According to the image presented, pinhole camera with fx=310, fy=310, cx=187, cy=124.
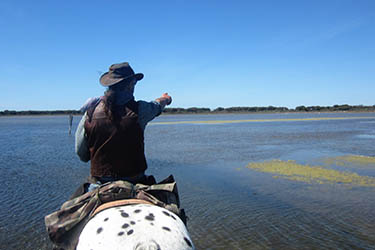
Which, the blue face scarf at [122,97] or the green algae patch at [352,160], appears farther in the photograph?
the green algae patch at [352,160]

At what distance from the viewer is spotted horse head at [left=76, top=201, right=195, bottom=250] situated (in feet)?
6.66

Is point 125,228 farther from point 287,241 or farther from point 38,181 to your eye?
point 38,181

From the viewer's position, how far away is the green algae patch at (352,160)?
14.5 m

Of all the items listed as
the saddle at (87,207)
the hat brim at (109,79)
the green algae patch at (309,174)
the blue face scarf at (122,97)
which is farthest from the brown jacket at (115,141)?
the green algae patch at (309,174)

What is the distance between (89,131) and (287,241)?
15.8ft

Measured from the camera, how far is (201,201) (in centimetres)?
891

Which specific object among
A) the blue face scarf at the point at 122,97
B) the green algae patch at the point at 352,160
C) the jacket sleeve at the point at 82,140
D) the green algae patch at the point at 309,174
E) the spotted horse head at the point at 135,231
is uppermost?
the blue face scarf at the point at 122,97

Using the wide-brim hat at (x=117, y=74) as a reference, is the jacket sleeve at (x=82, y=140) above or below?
below

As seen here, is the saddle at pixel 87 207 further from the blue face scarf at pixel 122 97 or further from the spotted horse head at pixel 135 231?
the blue face scarf at pixel 122 97

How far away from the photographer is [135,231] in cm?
209

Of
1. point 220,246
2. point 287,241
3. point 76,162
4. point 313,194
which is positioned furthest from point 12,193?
point 313,194

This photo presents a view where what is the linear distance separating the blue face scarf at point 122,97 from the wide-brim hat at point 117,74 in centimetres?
13

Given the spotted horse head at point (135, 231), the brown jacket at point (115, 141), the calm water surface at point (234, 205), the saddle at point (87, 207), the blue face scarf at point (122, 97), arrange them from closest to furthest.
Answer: the spotted horse head at point (135, 231) < the saddle at point (87, 207) < the brown jacket at point (115, 141) < the blue face scarf at point (122, 97) < the calm water surface at point (234, 205)

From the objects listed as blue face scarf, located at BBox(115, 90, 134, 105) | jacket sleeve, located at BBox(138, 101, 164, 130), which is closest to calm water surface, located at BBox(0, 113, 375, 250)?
jacket sleeve, located at BBox(138, 101, 164, 130)
